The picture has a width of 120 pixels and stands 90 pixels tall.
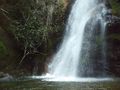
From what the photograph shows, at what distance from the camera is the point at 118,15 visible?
4150 centimetres

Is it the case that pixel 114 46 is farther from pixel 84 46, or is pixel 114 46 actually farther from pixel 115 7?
pixel 115 7

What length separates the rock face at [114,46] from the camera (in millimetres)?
39688

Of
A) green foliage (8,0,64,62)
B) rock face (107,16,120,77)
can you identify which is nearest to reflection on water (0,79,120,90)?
rock face (107,16,120,77)

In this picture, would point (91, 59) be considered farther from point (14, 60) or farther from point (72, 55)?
point (14, 60)

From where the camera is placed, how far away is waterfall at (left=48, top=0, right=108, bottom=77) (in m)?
40.6

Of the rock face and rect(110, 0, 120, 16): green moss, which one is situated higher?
rect(110, 0, 120, 16): green moss

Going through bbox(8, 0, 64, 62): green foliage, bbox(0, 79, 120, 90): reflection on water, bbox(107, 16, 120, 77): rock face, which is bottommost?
bbox(0, 79, 120, 90): reflection on water

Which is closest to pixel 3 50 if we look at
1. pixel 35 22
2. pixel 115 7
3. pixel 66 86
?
pixel 35 22

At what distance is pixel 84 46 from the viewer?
42156 millimetres

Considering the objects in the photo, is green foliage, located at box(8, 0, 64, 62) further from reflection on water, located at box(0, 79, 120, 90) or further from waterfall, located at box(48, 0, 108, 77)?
reflection on water, located at box(0, 79, 120, 90)

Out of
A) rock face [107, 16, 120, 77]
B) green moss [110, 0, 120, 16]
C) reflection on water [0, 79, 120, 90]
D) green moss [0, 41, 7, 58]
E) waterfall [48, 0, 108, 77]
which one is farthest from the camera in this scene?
green moss [0, 41, 7, 58]

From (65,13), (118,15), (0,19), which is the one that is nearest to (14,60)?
(0,19)

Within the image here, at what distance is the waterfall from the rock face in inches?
22.8

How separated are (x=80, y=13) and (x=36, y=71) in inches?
359
